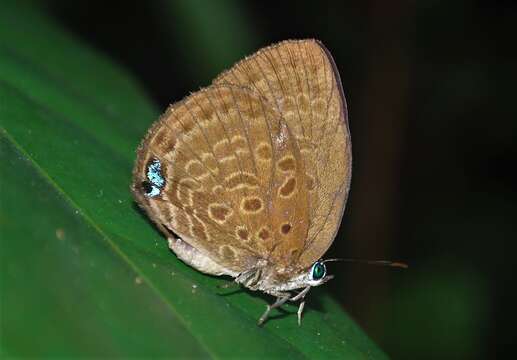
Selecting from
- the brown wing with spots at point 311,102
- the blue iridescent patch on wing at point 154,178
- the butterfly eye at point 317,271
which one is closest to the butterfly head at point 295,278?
the butterfly eye at point 317,271

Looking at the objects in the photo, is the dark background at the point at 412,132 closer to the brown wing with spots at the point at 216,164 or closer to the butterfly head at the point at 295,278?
the brown wing with spots at the point at 216,164

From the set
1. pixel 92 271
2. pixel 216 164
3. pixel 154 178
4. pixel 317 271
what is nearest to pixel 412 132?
pixel 317 271

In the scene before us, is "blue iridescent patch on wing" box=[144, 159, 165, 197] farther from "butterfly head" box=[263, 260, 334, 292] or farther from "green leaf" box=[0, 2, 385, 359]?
"butterfly head" box=[263, 260, 334, 292]

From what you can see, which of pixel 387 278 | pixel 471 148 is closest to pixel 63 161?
pixel 387 278

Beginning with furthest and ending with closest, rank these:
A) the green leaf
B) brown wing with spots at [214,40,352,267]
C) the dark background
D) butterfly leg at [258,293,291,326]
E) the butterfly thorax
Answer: the dark background
the butterfly thorax
brown wing with spots at [214,40,352,267]
butterfly leg at [258,293,291,326]
the green leaf

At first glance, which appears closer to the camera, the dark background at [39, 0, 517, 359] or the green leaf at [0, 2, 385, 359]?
the green leaf at [0, 2, 385, 359]

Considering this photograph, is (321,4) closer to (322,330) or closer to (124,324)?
(322,330)

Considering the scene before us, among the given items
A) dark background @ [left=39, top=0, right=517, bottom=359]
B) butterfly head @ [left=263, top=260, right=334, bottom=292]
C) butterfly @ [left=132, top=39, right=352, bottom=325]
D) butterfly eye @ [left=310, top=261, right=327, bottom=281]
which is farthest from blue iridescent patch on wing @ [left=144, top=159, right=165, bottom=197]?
dark background @ [left=39, top=0, right=517, bottom=359]
